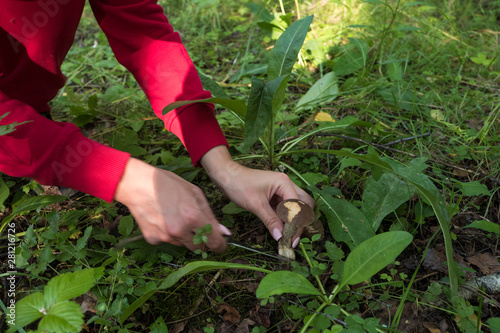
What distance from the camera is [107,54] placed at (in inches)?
136

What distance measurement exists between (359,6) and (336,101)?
169 cm

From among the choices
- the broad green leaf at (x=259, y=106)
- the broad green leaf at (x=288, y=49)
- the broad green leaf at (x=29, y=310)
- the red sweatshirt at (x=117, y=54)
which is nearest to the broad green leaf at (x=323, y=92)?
the broad green leaf at (x=288, y=49)

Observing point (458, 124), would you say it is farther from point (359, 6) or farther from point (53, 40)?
point (53, 40)

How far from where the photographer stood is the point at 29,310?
112cm

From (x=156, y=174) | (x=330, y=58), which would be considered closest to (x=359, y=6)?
(x=330, y=58)

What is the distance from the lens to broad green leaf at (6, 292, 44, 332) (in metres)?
1.09

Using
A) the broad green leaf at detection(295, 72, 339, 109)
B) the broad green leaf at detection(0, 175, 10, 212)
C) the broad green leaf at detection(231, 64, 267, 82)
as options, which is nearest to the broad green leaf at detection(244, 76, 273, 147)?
the broad green leaf at detection(295, 72, 339, 109)

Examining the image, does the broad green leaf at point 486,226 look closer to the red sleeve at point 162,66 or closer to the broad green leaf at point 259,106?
the broad green leaf at point 259,106

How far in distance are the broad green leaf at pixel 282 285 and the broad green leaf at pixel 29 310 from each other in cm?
70

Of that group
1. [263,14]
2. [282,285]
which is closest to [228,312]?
[282,285]

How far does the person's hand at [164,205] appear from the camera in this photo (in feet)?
4.40

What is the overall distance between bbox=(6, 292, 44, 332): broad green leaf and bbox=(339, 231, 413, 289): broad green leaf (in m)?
1.03

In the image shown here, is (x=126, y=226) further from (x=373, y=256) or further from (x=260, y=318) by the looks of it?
(x=373, y=256)

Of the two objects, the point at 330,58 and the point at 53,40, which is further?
the point at 330,58
